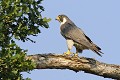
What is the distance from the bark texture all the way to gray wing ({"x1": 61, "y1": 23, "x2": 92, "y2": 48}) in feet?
3.40

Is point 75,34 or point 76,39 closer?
point 76,39

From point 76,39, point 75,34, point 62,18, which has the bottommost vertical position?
point 76,39

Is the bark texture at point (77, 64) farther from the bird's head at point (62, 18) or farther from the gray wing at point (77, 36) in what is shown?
the bird's head at point (62, 18)

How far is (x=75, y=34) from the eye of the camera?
12.0 m

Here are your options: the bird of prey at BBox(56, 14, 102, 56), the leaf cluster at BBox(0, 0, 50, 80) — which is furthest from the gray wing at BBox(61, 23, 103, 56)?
the leaf cluster at BBox(0, 0, 50, 80)

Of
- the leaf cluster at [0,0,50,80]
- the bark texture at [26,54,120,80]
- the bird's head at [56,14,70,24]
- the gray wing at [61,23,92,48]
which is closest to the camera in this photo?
the leaf cluster at [0,0,50,80]

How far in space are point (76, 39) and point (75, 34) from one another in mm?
248

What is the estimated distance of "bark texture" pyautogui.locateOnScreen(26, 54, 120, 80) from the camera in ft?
32.4

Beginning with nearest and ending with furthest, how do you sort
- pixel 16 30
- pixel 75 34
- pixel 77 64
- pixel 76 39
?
pixel 16 30 → pixel 77 64 → pixel 76 39 → pixel 75 34

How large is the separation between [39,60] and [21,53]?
7.68ft

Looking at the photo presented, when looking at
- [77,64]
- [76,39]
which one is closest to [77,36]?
[76,39]

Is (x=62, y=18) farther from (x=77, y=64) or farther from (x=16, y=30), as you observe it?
(x=16, y=30)

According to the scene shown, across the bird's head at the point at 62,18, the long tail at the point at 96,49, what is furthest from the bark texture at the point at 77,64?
the bird's head at the point at 62,18

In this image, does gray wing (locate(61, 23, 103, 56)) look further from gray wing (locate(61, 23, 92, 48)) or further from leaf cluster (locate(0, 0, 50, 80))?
leaf cluster (locate(0, 0, 50, 80))
